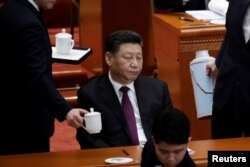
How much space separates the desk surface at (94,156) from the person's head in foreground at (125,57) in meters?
0.38

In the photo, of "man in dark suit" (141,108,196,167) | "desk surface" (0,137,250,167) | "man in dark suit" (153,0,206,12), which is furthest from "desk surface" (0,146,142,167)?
"man in dark suit" (153,0,206,12)

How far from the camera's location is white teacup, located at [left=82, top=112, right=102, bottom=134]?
2.80 metres

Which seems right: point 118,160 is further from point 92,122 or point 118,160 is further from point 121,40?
point 121,40

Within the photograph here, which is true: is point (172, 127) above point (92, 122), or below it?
above

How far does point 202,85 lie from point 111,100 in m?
0.56

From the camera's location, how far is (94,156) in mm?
2723

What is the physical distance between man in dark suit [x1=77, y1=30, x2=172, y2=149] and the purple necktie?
0.05 feet

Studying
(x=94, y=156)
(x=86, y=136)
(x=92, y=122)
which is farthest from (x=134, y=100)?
(x=94, y=156)

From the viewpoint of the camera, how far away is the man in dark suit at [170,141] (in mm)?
2354

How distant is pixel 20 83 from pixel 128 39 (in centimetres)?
53

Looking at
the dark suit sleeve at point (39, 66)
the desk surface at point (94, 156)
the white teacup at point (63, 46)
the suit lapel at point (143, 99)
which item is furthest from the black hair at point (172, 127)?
the white teacup at point (63, 46)

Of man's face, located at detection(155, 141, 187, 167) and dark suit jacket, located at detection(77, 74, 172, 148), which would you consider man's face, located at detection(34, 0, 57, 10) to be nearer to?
dark suit jacket, located at detection(77, 74, 172, 148)

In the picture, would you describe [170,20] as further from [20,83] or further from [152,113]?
[20,83]

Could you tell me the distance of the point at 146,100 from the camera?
3.13 m
